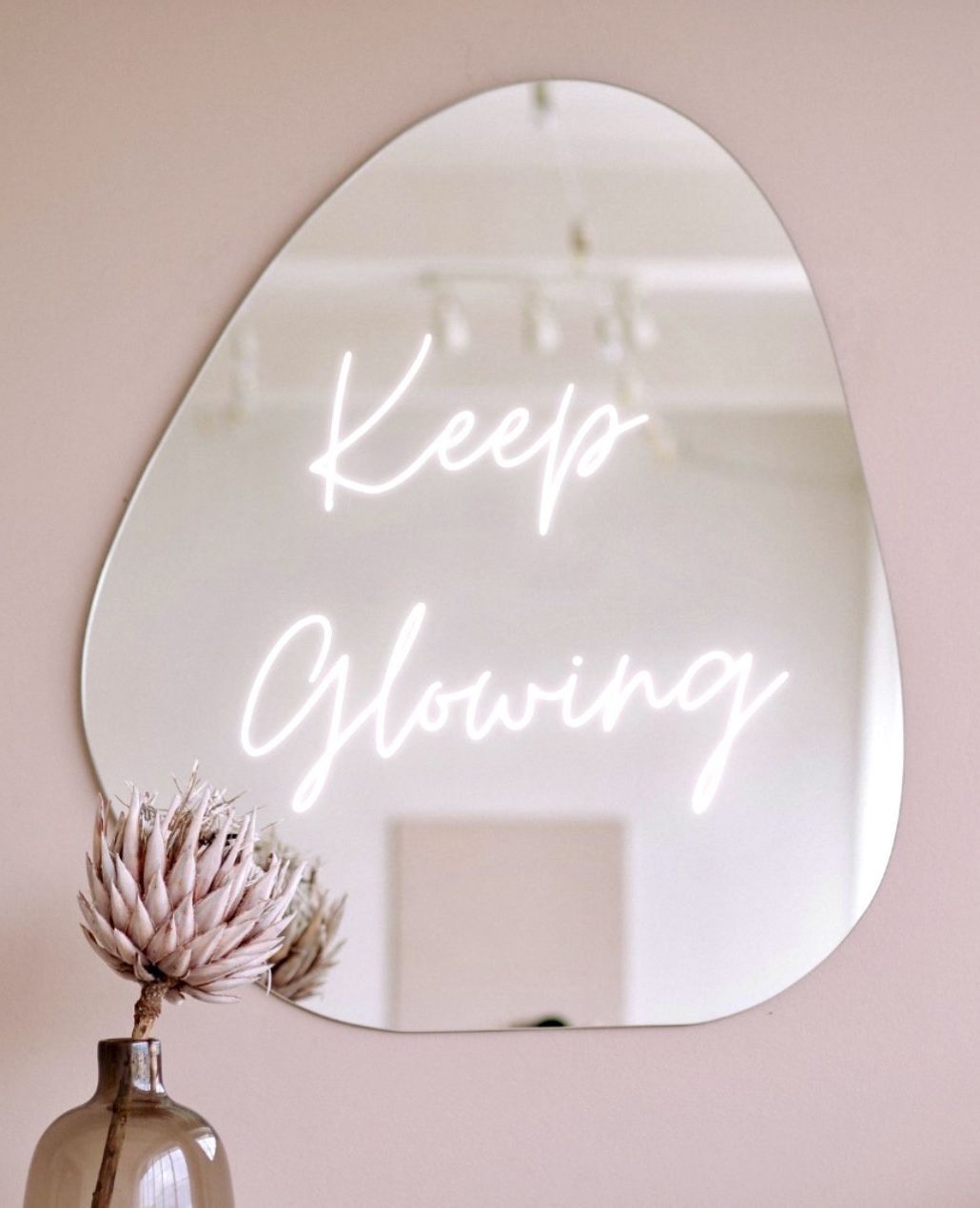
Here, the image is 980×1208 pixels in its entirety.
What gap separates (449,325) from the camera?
5.81 feet

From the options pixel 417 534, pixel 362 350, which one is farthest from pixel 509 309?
pixel 417 534

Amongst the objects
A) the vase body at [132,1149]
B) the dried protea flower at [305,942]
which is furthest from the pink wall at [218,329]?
the vase body at [132,1149]

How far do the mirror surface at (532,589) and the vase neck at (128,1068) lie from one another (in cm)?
24

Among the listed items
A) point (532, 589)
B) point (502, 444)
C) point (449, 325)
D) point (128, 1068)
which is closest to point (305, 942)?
point (128, 1068)

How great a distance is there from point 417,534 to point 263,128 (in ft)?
1.72

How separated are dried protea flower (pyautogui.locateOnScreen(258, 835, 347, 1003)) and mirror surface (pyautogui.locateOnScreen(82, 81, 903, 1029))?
18 mm

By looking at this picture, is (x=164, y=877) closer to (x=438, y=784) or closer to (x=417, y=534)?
(x=438, y=784)

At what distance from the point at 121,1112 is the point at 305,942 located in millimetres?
302

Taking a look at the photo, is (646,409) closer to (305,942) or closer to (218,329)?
(218,329)

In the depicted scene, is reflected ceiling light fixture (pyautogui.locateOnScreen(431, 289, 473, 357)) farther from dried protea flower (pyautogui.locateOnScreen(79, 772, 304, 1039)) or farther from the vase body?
the vase body

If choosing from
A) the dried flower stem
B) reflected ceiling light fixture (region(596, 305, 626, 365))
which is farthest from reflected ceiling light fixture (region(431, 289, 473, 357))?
the dried flower stem

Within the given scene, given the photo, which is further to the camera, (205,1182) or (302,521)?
(302,521)

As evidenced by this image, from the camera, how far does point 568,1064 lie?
1688 millimetres

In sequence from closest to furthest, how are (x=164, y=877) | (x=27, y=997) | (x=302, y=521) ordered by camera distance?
(x=164, y=877) < (x=27, y=997) < (x=302, y=521)
